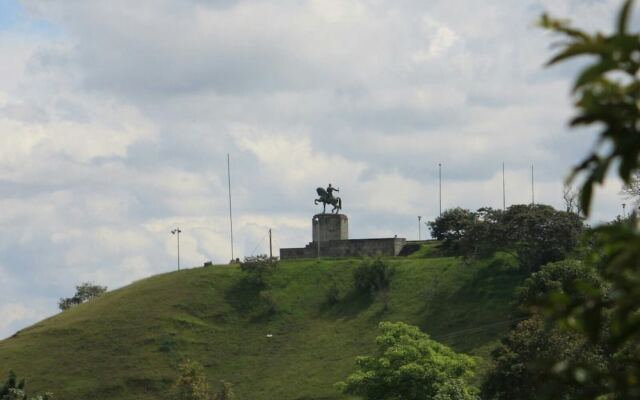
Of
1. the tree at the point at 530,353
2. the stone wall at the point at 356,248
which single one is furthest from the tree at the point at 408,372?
the stone wall at the point at 356,248

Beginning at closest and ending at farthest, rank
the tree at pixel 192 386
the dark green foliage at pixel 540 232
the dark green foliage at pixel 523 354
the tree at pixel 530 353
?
the tree at pixel 530 353 → the dark green foliage at pixel 523 354 → the tree at pixel 192 386 → the dark green foliage at pixel 540 232

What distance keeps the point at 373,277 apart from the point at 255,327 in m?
11.7

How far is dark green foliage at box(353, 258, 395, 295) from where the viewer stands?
119m

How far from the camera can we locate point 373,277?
120m

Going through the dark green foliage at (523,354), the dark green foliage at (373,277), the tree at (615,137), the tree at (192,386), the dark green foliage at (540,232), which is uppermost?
the dark green foliage at (540,232)

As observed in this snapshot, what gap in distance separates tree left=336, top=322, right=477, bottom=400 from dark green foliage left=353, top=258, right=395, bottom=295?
42.3 m

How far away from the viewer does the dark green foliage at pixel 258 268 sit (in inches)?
5030

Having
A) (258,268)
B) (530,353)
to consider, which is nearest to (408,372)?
(530,353)

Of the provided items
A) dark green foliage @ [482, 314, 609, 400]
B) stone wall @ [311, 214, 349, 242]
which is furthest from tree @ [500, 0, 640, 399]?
stone wall @ [311, 214, 349, 242]

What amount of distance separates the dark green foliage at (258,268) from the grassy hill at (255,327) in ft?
3.00

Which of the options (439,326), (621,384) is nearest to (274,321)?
(439,326)

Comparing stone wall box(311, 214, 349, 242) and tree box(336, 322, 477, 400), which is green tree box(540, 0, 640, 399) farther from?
stone wall box(311, 214, 349, 242)

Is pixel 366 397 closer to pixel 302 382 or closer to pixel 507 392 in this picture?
pixel 507 392

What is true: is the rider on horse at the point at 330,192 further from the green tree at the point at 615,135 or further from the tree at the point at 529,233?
the green tree at the point at 615,135
